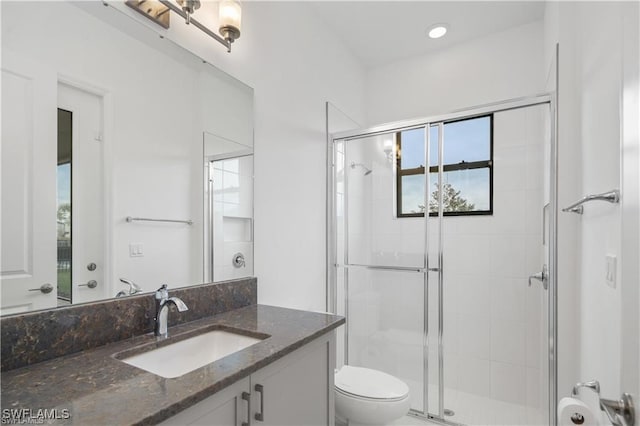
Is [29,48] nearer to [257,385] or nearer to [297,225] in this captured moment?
[257,385]

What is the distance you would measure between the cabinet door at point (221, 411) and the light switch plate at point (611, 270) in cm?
115

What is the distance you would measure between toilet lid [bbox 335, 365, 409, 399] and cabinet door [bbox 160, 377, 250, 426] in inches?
38.7

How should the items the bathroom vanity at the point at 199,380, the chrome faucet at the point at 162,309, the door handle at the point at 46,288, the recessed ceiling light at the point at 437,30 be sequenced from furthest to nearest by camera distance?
the recessed ceiling light at the point at 437,30
the chrome faucet at the point at 162,309
the door handle at the point at 46,288
the bathroom vanity at the point at 199,380

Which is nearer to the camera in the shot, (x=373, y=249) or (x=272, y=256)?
(x=272, y=256)

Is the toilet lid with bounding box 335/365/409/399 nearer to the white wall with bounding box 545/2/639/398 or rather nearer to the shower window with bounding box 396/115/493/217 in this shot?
the white wall with bounding box 545/2/639/398

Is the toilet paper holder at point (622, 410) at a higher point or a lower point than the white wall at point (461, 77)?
lower

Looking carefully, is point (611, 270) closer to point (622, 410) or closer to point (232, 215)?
point (622, 410)

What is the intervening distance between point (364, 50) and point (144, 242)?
94.6 inches

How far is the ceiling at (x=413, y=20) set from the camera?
2.28 meters

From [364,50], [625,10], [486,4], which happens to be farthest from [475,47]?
[625,10]

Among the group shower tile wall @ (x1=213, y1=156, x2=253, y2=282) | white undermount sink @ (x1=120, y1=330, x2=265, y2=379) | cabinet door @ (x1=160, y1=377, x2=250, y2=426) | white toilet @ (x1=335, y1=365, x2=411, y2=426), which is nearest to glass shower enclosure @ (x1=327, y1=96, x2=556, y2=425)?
white toilet @ (x1=335, y1=365, x2=411, y2=426)

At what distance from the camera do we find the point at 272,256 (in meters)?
1.92

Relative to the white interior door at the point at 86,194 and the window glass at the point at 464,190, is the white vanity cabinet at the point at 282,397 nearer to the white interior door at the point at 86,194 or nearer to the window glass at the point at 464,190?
the white interior door at the point at 86,194

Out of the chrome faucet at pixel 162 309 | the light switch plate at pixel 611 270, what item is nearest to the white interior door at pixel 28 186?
the chrome faucet at pixel 162 309
